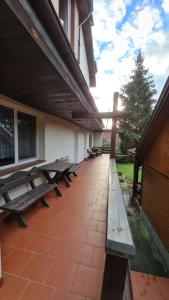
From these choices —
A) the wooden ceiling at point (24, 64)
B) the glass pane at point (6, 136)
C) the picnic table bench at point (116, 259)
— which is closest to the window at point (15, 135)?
the glass pane at point (6, 136)

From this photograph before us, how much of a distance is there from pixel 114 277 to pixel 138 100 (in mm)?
14188

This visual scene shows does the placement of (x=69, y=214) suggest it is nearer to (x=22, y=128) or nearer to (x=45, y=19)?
(x=22, y=128)

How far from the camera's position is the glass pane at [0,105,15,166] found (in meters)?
2.70

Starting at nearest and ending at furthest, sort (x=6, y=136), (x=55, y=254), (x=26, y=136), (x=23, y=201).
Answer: (x=55, y=254) < (x=23, y=201) < (x=6, y=136) < (x=26, y=136)

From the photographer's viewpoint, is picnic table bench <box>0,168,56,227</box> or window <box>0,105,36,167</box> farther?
window <box>0,105,36,167</box>

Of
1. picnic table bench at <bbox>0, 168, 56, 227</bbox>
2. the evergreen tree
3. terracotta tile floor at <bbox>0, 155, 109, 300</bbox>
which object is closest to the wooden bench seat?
picnic table bench at <bbox>0, 168, 56, 227</bbox>

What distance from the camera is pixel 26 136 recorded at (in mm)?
3469

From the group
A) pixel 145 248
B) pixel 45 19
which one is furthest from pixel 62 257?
pixel 45 19

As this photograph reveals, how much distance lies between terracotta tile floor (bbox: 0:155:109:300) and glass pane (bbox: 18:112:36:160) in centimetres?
137

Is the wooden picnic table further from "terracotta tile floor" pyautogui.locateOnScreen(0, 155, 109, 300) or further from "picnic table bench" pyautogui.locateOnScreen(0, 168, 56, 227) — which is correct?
"terracotta tile floor" pyautogui.locateOnScreen(0, 155, 109, 300)

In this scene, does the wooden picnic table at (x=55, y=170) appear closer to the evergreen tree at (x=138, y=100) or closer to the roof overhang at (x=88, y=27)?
the roof overhang at (x=88, y=27)

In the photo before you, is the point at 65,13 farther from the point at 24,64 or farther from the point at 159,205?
the point at 159,205

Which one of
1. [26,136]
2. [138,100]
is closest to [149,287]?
[26,136]

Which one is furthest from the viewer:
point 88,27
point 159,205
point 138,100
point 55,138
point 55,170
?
point 138,100
